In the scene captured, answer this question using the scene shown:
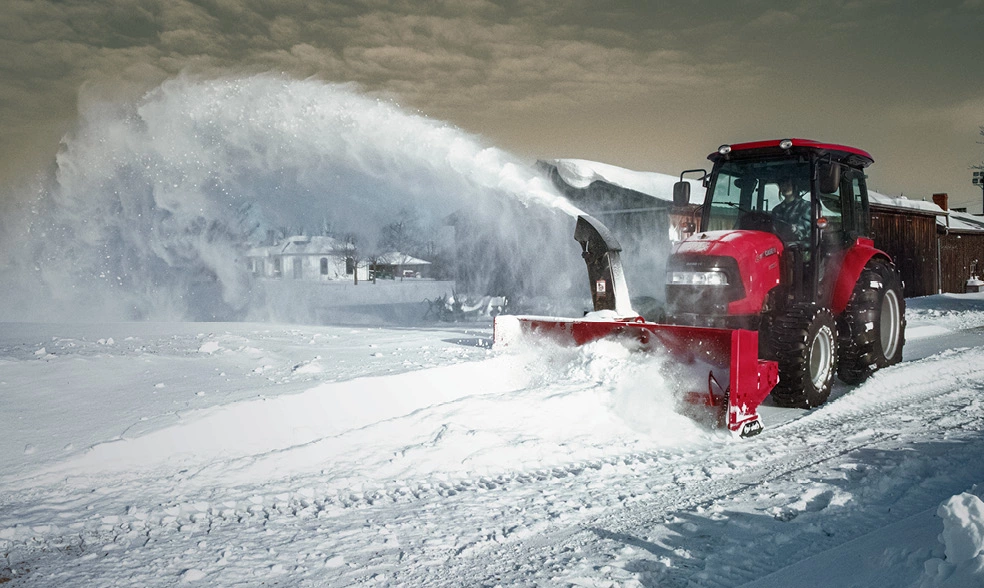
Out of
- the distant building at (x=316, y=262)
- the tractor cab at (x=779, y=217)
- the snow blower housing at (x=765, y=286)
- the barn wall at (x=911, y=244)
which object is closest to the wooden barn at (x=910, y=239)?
the barn wall at (x=911, y=244)

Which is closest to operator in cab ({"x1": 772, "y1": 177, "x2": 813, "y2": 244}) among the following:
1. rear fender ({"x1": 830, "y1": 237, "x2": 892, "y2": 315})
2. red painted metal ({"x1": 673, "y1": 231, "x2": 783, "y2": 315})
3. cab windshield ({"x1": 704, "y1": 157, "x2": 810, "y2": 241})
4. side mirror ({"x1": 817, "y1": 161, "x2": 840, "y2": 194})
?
cab windshield ({"x1": 704, "y1": 157, "x2": 810, "y2": 241})

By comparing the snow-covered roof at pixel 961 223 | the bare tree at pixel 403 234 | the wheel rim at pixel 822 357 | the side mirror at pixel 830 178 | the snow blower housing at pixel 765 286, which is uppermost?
the snow-covered roof at pixel 961 223

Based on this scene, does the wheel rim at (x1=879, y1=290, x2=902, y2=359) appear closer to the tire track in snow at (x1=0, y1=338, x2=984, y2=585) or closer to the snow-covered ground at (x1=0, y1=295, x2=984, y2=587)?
the snow-covered ground at (x1=0, y1=295, x2=984, y2=587)

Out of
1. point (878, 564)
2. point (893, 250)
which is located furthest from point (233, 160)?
point (893, 250)

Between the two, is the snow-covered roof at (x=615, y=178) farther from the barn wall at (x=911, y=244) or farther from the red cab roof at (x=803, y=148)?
the barn wall at (x=911, y=244)

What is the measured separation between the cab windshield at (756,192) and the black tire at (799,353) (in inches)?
38.0

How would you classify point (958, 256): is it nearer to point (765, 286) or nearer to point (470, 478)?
point (765, 286)

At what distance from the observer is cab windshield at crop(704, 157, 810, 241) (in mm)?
6582

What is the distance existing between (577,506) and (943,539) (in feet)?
5.72

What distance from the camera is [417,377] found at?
19.8ft

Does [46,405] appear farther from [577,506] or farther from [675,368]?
[675,368]

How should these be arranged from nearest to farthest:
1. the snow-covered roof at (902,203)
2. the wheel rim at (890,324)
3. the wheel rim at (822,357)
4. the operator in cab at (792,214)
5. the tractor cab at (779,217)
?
the wheel rim at (822,357)
the tractor cab at (779,217)
the operator in cab at (792,214)
the wheel rim at (890,324)
the snow-covered roof at (902,203)

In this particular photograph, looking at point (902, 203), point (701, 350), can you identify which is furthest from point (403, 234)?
point (902, 203)

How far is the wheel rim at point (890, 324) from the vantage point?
7.84 meters
